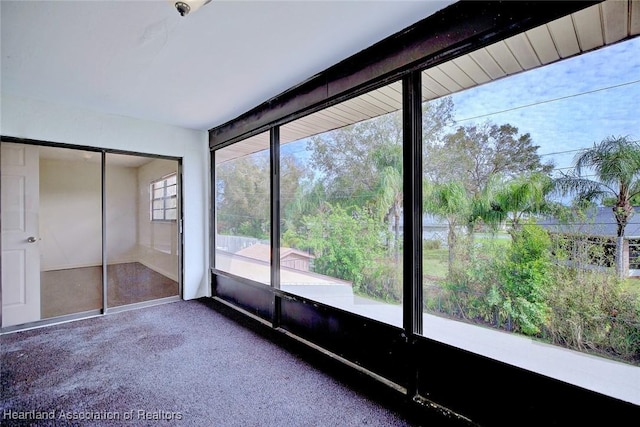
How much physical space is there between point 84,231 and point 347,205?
137 inches

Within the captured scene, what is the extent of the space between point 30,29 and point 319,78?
2.12m

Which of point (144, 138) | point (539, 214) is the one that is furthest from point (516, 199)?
point (144, 138)

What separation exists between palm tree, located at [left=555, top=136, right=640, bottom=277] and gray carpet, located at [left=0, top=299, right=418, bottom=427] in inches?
65.0

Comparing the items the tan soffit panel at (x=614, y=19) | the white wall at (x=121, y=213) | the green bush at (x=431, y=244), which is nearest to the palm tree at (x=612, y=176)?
the tan soffit panel at (x=614, y=19)

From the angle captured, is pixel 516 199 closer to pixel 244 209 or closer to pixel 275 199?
pixel 275 199

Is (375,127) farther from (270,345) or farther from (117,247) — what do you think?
(117,247)

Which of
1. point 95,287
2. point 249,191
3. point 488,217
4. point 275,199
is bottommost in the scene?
point 95,287

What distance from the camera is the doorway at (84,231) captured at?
336 centimetres

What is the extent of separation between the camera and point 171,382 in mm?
2291

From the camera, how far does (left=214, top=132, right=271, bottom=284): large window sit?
3.67 meters

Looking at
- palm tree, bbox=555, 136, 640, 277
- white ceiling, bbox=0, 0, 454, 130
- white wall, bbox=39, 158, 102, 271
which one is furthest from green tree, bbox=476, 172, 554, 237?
white wall, bbox=39, 158, 102, 271

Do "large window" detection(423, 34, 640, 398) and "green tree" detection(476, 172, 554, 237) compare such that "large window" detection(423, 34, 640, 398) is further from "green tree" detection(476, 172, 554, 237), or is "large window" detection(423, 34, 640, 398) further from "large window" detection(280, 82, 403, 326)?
"large window" detection(280, 82, 403, 326)

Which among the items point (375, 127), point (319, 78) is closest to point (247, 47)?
point (319, 78)

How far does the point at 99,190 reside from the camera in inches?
154
